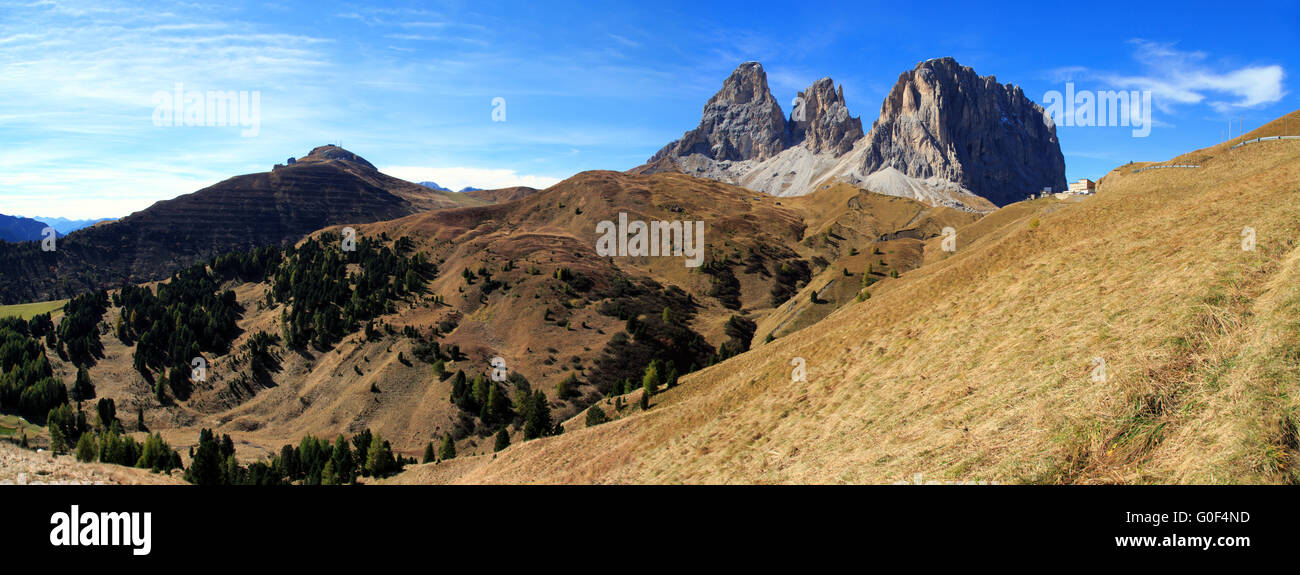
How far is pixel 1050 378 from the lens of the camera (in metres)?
18.6

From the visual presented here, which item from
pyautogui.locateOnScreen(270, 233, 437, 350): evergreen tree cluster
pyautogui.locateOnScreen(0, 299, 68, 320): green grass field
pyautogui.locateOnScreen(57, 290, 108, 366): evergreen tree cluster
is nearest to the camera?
pyautogui.locateOnScreen(270, 233, 437, 350): evergreen tree cluster

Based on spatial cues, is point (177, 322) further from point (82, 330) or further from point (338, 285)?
point (338, 285)

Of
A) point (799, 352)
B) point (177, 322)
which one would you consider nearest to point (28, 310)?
point (177, 322)

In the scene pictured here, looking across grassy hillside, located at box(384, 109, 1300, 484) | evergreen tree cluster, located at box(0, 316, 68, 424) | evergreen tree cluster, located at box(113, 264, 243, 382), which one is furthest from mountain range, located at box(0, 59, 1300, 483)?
evergreen tree cluster, located at box(0, 316, 68, 424)

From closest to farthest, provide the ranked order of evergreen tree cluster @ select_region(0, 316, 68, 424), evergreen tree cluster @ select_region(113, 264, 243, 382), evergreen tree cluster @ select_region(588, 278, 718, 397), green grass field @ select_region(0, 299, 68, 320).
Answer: evergreen tree cluster @ select_region(588, 278, 718, 397), evergreen tree cluster @ select_region(0, 316, 68, 424), evergreen tree cluster @ select_region(113, 264, 243, 382), green grass field @ select_region(0, 299, 68, 320)

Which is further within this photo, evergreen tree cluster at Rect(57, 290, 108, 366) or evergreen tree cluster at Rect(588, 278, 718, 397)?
evergreen tree cluster at Rect(57, 290, 108, 366)

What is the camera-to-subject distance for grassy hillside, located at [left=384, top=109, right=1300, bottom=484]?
13.5 metres

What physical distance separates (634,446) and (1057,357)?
20532 mm

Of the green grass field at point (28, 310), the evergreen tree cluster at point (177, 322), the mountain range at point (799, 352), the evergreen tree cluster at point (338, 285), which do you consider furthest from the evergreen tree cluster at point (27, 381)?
the green grass field at point (28, 310)

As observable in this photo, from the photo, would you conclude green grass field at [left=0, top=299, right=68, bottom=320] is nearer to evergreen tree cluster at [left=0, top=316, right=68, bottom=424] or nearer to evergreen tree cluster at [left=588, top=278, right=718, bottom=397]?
evergreen tree cluster at [left=0, top=316, right=68, bottom=424]

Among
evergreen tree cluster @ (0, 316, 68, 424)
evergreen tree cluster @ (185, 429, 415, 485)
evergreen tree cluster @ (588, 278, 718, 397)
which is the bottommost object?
evergreen tree cluster @ (185, 429, 415, 485)

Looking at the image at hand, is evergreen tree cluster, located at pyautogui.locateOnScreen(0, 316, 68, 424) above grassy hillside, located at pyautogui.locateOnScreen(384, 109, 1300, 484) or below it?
below
